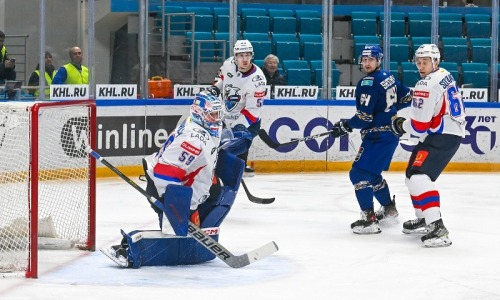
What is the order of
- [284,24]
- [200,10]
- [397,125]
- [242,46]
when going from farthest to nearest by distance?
[284,24] → [200,10] → [242,46] → [397,125]

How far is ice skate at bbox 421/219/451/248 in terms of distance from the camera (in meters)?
6.10

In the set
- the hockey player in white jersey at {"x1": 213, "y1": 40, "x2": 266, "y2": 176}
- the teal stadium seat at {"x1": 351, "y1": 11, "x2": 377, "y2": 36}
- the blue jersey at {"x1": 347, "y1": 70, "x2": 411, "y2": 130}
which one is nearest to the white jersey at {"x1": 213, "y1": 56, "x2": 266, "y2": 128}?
the hockey player in white jersey at {"x1": 213, "y1": 40, "x2": 266, "y2": 176}

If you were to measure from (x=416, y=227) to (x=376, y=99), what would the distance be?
2.65ft

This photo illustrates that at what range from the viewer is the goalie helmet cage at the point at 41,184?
16.3ft

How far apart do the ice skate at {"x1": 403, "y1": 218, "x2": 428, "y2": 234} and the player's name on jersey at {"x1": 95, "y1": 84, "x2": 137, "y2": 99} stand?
371 centimetres

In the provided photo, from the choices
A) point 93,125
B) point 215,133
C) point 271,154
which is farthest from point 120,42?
point 215,133

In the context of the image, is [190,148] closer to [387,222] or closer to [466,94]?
[387,222]

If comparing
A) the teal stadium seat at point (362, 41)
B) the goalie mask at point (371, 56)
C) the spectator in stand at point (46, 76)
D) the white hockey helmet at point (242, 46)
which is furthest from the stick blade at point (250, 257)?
the teal stadium seat at point (362, 41)

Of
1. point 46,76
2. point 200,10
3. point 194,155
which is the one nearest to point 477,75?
point 200,10

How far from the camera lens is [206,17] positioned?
1088cm

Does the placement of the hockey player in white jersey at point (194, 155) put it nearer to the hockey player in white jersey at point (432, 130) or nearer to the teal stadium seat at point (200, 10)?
the hockey player in white jersey at point (432, 130)

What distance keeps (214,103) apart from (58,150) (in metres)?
1.84

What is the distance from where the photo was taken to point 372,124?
6.70m

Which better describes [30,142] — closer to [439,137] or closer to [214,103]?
[214,103]
